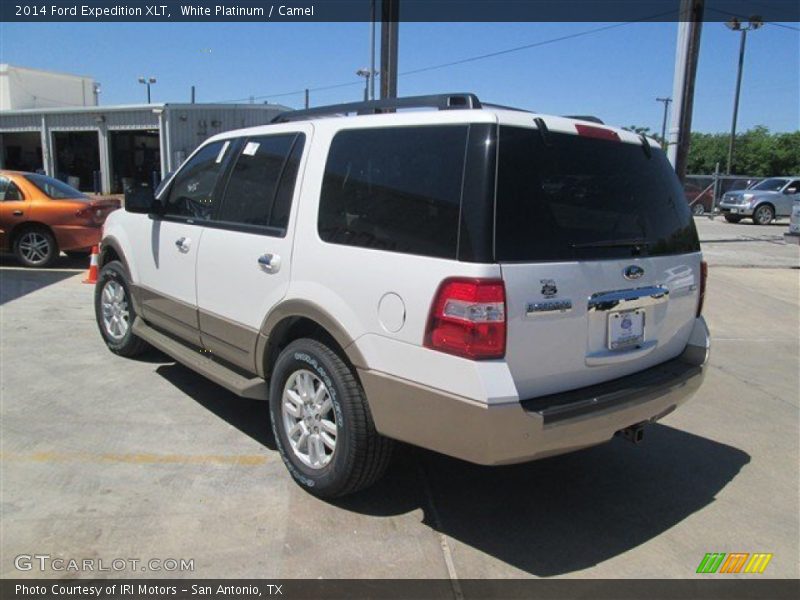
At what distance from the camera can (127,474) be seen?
3793mm

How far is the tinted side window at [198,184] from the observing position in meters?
4.55

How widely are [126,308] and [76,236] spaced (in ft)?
18.8

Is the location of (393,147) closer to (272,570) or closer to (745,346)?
(272,570)

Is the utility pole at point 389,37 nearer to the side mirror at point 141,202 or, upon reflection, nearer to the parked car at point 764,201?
the side mirror at point 141,202

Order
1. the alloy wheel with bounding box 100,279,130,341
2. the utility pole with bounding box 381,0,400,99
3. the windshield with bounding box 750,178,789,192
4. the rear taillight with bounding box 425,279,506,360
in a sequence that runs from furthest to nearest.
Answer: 1. the windshield with bounding box 750,178,789,192
2. the utility pole with bounding box 381,0,400,99
3. the alloy wheel with bounding box 100,279,130,341
4. the rear taillight with bounding box 425,279,506,360

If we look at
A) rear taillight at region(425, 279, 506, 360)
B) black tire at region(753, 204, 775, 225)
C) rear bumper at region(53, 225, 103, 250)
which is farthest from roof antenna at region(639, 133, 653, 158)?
black tire at region(753, 204, 775, 225)

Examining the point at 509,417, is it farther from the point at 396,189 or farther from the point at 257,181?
the point at 257,181

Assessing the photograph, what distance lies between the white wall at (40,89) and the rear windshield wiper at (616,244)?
1979 inches

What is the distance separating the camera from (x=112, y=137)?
32656 millimetres

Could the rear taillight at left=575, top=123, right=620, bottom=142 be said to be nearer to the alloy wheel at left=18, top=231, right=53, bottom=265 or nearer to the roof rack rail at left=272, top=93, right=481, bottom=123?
the roof rack rail at left=272, top=93, right=481, bottom=123

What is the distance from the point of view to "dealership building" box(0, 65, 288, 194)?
95.1 feet

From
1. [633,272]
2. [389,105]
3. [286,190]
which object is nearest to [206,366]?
[286,190]

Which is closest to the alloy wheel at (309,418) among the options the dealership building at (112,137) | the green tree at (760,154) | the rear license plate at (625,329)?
the rear license plate at (625,329)
